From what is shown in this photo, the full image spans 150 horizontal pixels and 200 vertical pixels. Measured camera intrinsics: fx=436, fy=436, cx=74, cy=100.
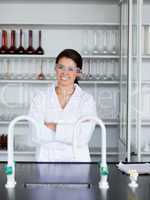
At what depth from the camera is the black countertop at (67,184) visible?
5.18 feet

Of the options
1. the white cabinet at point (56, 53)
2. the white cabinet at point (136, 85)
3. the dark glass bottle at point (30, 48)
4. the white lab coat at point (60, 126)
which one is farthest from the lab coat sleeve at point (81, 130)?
the dark glass bottle at point (30, 48)

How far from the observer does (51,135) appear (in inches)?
96.7

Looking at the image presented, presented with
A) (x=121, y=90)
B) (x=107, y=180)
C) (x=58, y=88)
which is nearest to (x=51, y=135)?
(x=58, y=88)

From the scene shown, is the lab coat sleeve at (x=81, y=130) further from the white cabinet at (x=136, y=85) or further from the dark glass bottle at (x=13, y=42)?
the dark glass bottle at (x=13, y=42)

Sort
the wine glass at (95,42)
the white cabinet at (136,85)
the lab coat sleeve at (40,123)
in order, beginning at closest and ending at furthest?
the lab coat sleeve at (40,123) → the white cabinet at (136,85) → the wine glass at (95,42)

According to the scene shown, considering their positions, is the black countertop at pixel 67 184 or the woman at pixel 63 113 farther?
the woman at pixel 63 113

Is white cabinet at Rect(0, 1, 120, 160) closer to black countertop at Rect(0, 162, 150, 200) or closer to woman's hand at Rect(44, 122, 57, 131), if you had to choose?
woman's hand at Rect(44, 122, 57, 131)

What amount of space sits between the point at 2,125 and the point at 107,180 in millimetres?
2380

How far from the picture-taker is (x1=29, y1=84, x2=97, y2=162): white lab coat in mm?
2461

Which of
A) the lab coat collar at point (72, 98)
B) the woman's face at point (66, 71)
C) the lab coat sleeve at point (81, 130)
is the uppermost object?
the woman's face at point (66, 71)

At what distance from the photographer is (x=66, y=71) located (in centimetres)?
255

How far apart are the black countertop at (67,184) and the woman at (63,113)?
0.34 m

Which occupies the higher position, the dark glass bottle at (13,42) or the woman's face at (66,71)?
the dark glass bottle at (13,42)

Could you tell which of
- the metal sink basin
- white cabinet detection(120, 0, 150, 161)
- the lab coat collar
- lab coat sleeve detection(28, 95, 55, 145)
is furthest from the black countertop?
white cabinet detection(120, 0, 150, 161)
